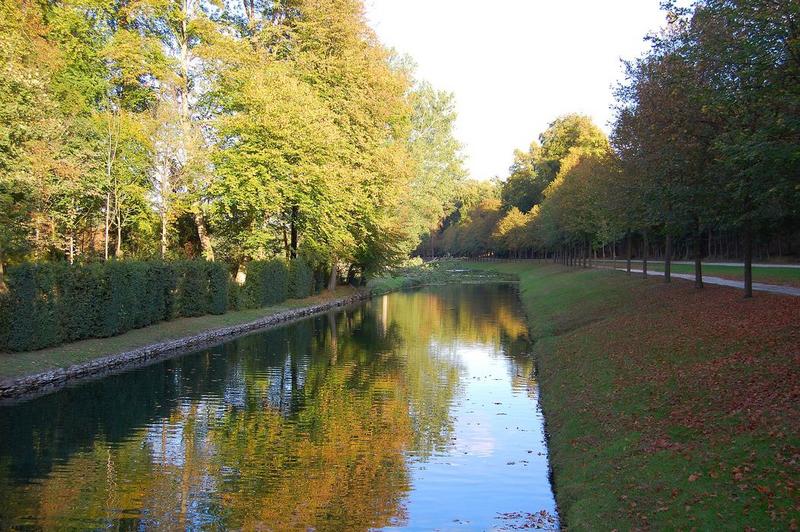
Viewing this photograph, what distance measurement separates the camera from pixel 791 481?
792 centimetres

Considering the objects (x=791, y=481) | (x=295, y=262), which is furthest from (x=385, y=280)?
(x=791, y=481)

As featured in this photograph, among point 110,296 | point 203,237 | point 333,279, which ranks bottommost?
point 333,279

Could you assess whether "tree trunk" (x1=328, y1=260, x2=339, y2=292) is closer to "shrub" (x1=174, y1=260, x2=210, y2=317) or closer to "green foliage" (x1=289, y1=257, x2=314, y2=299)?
"green foliage" (x1=289, y1=257, x2=314, y2=299)

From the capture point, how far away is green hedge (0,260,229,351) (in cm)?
1906

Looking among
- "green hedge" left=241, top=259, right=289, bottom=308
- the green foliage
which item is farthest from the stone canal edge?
the green foliage

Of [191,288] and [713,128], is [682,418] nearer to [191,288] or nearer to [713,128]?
[713,128]

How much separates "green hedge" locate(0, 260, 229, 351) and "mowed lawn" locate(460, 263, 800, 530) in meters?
14.4

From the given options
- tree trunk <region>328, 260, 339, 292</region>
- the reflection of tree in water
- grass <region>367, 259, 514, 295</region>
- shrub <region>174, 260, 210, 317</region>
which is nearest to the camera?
the reflection of tree in water

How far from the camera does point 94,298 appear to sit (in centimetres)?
2277

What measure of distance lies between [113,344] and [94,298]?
65.2 inches

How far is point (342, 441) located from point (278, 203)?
2513 cm

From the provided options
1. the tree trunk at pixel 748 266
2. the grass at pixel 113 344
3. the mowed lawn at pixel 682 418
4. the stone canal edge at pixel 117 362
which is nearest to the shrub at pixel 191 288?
the grass at pixel 113 344

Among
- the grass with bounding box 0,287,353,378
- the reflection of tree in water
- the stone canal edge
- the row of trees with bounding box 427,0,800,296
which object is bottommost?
the reflection of tree in water

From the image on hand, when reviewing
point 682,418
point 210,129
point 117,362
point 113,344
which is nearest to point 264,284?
point 210,129
